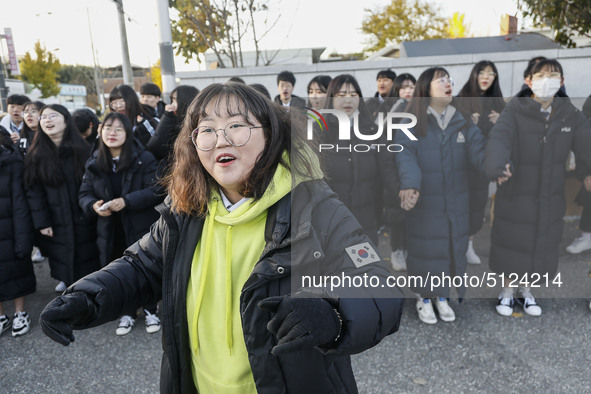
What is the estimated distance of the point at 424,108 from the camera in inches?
125

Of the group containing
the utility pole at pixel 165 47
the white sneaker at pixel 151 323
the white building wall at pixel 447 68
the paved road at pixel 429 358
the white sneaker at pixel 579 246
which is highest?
the utility pole at pixel 165 47

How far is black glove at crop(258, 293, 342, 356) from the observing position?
3.41ft

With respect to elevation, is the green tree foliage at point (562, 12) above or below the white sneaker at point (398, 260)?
above

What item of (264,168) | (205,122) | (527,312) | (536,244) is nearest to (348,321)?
(264,168)

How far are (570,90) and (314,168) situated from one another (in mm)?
6563

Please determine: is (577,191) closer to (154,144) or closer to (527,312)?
(527,312)

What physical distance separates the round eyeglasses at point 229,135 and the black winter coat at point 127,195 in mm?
2063

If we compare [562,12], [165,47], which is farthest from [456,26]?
[165,47]

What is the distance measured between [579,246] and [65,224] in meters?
5.04

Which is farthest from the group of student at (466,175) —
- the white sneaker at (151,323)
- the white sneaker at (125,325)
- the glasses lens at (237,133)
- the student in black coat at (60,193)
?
the student in black coat at (60,193)

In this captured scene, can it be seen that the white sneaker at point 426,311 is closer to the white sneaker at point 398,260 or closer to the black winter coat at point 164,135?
the white sneaker at point 398,260

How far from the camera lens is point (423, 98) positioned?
3.27 m

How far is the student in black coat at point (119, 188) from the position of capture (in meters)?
3.40

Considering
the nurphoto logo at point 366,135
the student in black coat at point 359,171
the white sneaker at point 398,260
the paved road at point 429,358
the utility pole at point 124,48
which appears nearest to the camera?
the nurphoto logo at point 366,135
